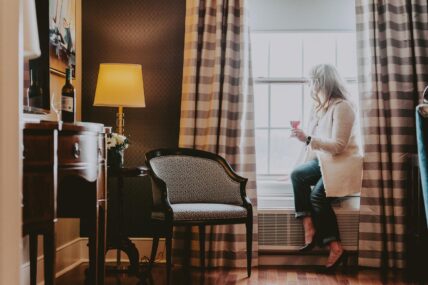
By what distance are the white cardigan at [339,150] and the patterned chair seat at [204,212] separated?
795 millimetres

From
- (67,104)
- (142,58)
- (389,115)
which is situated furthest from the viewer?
(142,58)

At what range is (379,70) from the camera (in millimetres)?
4203

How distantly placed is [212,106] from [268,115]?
0.65 metres

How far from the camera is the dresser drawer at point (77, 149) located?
228 cm

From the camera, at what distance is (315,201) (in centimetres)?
414

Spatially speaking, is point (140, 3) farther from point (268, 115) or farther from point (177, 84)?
point (268, 115)

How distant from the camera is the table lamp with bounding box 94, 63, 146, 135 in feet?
12.6

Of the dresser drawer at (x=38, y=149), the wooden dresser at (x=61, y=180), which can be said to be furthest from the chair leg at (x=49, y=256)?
the dresser drawer at (x=38, y=149)

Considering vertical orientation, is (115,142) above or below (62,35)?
below

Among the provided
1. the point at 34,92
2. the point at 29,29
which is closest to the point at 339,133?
the point at 34,92

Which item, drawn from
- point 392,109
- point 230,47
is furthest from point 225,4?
point 392,109

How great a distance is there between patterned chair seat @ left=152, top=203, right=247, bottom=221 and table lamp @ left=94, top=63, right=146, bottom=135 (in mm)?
767

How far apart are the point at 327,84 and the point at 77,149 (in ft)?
7.54

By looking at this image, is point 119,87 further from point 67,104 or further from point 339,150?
point 339,150
